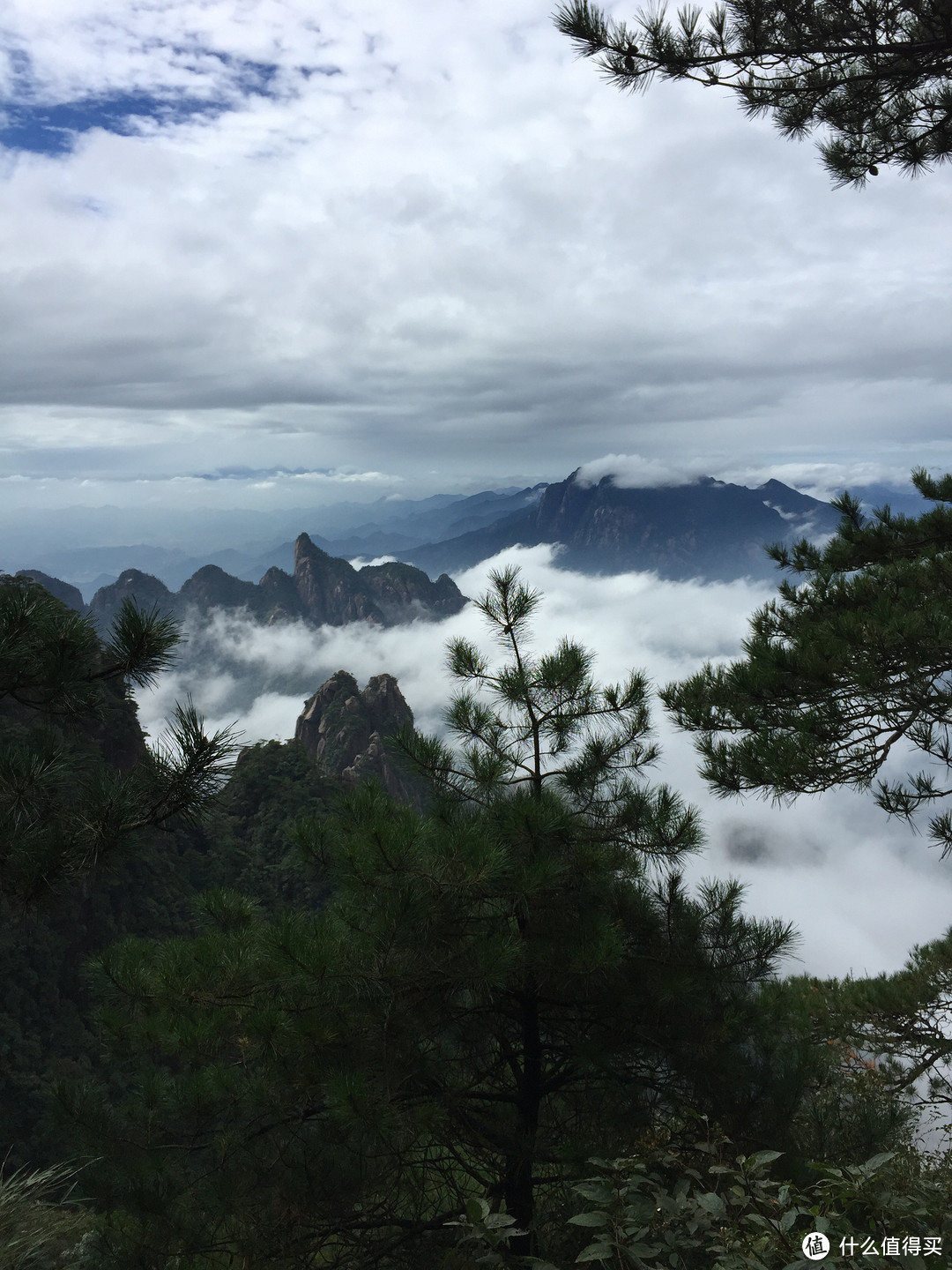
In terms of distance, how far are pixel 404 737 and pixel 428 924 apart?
0.87 meters

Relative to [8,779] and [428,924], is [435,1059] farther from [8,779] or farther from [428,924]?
[8,779]

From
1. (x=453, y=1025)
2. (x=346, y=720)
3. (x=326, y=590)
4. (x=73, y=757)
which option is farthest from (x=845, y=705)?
(x=326, y=590)

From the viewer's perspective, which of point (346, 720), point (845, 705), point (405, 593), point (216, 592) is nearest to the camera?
point (845, 705)

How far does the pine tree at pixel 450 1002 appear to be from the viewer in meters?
3.02

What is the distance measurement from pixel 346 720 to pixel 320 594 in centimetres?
4892

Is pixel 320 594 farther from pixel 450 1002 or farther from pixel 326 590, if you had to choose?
pixel 450 1002

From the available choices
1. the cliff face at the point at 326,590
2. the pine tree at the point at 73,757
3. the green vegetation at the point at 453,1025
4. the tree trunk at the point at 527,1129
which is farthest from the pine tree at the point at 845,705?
the cliff face at the point at 326,590

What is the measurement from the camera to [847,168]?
4.60 m

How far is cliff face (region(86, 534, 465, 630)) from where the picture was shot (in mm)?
89062

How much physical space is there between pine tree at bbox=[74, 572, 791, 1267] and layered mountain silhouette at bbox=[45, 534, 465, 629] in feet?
283

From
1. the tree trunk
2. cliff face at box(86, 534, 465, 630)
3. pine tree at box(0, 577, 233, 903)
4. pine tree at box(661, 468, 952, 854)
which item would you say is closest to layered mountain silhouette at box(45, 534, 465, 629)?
cliff face at box(86, 534, 465, 630)

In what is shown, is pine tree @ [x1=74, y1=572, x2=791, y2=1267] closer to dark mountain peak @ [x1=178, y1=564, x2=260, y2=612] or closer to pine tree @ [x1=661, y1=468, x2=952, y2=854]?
pine tree @ [x1=661, y1=468, x2=952, y2=854]

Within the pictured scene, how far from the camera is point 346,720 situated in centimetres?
4519

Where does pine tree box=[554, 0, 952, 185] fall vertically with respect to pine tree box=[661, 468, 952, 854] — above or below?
above
